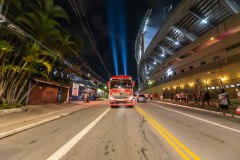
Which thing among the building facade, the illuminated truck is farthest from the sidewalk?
the building facade

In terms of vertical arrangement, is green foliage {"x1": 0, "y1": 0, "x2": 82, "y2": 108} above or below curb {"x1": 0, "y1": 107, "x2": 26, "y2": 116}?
above

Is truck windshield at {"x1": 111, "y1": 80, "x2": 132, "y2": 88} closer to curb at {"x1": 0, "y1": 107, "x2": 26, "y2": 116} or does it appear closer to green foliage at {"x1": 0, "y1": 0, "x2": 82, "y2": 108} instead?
green foliage at {"x1": 0, "y1": 0, "x2": 82, "y2": 108}

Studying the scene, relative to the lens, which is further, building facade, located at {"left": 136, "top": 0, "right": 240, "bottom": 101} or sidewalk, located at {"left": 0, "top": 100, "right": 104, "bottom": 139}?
building facade, located at {"left": 136, "top": 0, "right": 240, "bottom": 101}

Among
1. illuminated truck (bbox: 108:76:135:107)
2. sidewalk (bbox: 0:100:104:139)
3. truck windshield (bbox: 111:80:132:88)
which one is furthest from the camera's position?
truck windshield (bbox: 111:80:132:88)

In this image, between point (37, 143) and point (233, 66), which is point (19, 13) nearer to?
→ point (37, 143)

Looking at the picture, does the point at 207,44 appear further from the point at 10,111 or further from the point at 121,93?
the point at 10,111

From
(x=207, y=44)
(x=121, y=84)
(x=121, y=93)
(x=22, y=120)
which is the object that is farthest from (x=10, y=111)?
(x=207, y=44)

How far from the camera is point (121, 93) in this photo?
15.9 meters

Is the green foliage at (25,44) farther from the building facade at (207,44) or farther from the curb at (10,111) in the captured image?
the building facade at (207,44)

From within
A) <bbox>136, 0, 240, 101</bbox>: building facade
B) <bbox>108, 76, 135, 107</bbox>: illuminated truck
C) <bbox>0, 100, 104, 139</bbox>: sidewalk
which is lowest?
<bbox>0, 100, 104, 139</bbox>: sidewalk

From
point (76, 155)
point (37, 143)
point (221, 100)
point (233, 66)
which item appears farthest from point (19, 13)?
point (233, 66)

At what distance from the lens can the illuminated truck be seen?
15.8 metres

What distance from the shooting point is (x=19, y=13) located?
459 inches

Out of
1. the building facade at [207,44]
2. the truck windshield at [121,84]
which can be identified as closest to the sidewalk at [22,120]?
the truck windshield at [121,84]
